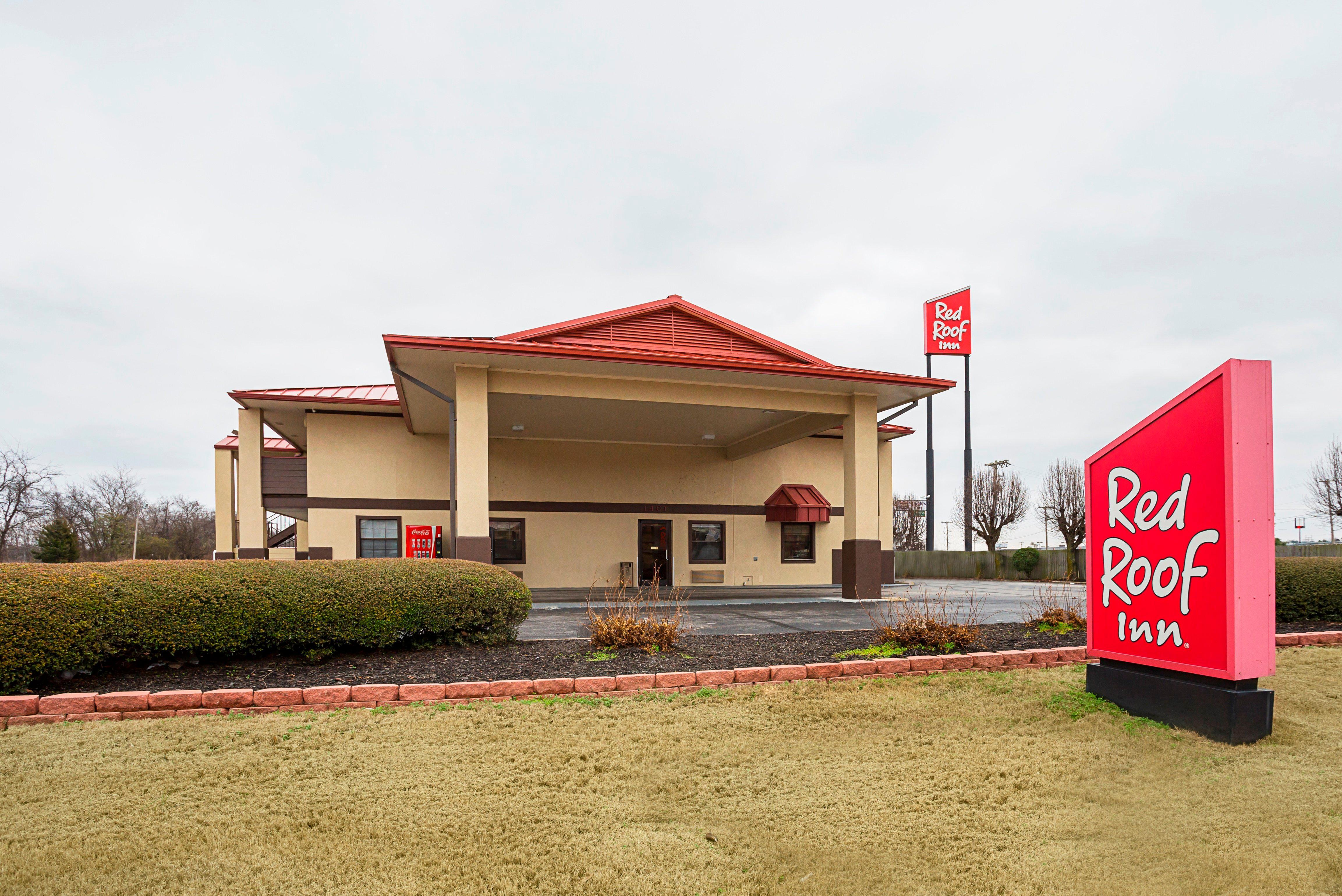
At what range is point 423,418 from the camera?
1758cm

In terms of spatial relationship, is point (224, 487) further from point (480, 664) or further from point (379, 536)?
point (480, 664)

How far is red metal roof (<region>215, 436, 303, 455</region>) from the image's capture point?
22578 millimetres

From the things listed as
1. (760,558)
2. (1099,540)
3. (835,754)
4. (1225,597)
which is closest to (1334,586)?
(1099,540)

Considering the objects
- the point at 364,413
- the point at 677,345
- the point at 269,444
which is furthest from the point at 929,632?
the point at 269,444

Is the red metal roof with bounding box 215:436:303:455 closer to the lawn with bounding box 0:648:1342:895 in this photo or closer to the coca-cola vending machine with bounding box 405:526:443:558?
the coca-cola vending machine with bounding box 405:526:443:558

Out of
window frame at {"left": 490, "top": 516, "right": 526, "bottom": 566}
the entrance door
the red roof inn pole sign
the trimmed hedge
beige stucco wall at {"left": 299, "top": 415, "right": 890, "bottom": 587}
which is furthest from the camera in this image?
the red roof inn pole sign

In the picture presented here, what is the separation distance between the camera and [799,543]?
22.6 m

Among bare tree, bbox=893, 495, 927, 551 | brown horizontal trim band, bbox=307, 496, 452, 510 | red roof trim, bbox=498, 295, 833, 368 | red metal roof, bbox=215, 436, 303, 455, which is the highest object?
red roof trim, bbox=498, 295, 833, 368

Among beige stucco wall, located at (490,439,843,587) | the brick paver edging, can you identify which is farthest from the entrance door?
the brick paver edging

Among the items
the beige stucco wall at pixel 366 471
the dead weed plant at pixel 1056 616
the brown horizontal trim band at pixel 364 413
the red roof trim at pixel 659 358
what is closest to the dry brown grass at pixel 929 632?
the dead weed plant at pixel 1056 616

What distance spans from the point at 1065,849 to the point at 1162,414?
3.24 meters

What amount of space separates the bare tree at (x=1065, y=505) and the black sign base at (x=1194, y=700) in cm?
2597

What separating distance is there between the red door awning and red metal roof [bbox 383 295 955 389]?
690 centimetres

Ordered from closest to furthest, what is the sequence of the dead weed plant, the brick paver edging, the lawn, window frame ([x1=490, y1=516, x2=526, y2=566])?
Result: the lawn, the brick paver edging, the dead weed plant, window frame ([x1=490, y1=516, x2=526, y2=566])
